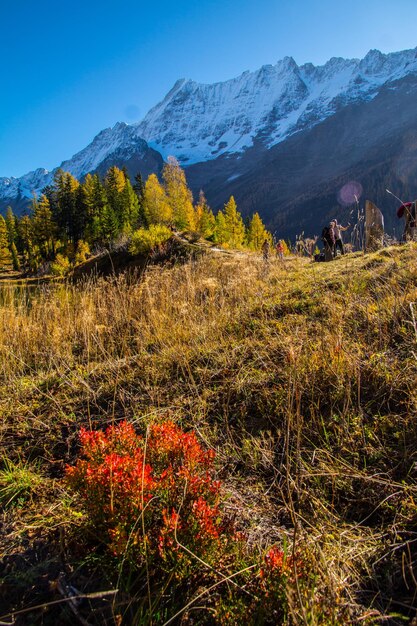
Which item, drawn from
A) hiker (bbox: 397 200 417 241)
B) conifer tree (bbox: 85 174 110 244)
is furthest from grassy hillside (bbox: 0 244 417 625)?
conifer tree (bbox: 85 174 110 244)

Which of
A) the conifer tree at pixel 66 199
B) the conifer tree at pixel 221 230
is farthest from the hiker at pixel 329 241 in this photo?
the conifer tree at pixel 66 199

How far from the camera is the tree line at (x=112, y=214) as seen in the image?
1508 inches

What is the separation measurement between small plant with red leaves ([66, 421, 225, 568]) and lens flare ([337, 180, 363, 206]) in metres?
193

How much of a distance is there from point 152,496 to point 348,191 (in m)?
→ 216

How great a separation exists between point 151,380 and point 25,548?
1698 mm

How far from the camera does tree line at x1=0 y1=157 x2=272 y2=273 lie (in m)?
38.3

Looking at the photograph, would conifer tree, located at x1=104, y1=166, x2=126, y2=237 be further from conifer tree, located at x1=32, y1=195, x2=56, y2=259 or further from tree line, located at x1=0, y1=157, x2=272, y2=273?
conifer tree, located at x1=32, y1=195, x2=56, y2=259

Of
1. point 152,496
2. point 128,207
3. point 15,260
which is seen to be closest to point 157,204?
point 128,207

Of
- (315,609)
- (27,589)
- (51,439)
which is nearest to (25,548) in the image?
(27,589)

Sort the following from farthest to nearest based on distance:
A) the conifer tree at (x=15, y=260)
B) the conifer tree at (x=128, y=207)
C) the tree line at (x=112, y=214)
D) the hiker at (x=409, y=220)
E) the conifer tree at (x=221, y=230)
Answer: the conifer tree at (x=15, y=260) < the conifer tree at (x=128, y=207) < the tree line at (x=112, y=214) < the conifer tree at (x=221, y=230) < the hiker at (x=409, y=220)

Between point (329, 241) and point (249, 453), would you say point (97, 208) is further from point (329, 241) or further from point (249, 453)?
point (249, 453)

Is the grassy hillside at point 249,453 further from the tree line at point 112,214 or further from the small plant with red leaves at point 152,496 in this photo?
the tree line at point 112,214

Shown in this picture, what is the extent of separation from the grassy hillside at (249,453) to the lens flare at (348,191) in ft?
626

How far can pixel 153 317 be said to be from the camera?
4621mm
